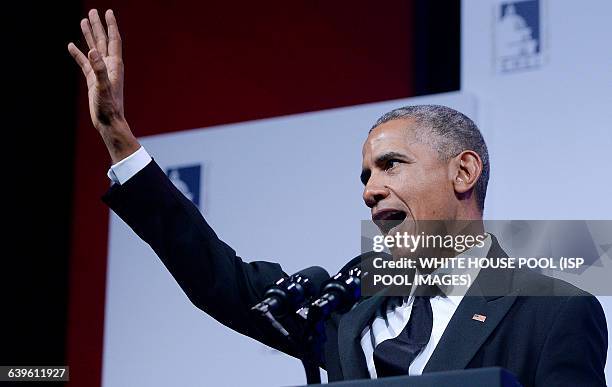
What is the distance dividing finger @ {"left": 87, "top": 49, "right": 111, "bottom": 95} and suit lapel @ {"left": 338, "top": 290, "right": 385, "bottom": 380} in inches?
23.4

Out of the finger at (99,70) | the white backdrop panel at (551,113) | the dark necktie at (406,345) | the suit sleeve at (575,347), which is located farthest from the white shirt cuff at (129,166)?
the white backdrop panel at (551,113)

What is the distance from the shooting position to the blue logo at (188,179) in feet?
10.9

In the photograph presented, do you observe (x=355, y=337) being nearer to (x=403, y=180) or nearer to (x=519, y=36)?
(x=403, y=180)

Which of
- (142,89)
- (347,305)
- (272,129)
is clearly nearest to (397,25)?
(272,129)

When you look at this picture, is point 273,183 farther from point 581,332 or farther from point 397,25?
point 581,332

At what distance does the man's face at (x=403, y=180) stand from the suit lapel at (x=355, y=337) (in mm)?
141

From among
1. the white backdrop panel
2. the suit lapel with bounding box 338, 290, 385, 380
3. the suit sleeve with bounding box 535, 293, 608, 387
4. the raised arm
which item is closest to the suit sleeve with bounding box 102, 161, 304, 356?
the raised arm

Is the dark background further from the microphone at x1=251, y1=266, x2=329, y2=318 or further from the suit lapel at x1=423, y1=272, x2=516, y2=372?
the microphone at x1=251, y1=266, x2=329, y2=318

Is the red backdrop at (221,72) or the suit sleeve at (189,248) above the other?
the red backdrop at (221,72)

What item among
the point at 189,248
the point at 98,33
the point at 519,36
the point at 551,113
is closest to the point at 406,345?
the point at 189,248

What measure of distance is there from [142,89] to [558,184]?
173cm

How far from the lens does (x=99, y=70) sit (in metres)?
1.98
